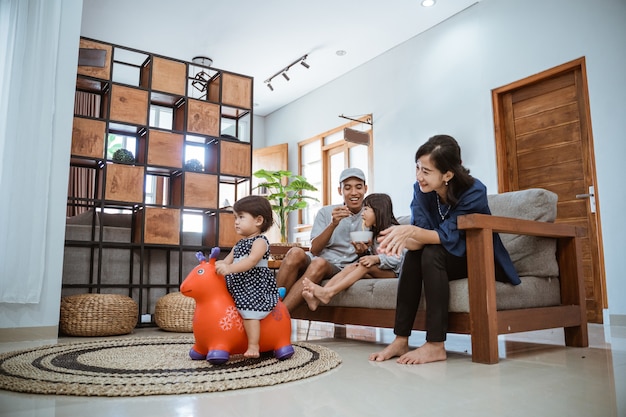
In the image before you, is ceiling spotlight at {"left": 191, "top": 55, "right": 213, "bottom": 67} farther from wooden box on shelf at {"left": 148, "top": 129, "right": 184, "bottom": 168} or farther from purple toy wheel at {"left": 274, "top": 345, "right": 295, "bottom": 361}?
purple toy wheel at {"left": 274, "top": 345, "right": 295, "bottom": 361}

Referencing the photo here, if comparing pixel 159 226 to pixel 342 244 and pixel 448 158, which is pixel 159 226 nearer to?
pixel 342 244

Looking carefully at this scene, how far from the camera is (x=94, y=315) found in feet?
9.73

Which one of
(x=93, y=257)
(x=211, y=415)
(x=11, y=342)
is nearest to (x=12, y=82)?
(x=93, y=257)

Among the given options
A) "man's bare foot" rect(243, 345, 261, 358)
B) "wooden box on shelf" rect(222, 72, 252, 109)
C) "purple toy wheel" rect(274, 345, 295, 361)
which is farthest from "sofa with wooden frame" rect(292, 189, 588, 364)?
"wooden box on shelf" rect(222, 72, 252, 109)

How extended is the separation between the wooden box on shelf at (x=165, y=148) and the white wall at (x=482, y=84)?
8.61 ft

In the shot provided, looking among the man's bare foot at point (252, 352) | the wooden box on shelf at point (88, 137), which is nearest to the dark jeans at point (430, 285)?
the man's bare foot at point (252, 352)

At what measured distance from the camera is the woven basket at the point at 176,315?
3.19 metres

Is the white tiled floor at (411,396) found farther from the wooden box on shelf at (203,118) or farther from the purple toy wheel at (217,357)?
the wooden box on shelf at (203,118)

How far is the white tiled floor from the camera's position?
1.11 m

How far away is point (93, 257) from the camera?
3348mm

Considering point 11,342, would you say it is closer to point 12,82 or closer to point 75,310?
point 75,310

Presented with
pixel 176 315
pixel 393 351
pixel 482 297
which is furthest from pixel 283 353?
pixel 176 315

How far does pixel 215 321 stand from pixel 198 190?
2.14 metres

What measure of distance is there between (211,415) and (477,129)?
4151 millimetres
